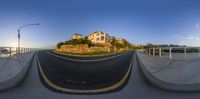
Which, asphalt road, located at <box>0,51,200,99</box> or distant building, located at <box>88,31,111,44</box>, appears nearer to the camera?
asphalt road, located at <box>0,51,200,99</box>

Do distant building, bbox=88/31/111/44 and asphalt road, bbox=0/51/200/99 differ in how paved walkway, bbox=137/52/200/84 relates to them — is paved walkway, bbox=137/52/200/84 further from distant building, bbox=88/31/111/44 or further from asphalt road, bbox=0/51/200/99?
distant building, bbox=88/31/111/44

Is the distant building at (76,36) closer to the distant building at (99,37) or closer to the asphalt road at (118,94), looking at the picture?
the distant building at (99,37)

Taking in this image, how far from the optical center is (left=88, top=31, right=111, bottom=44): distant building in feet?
50.3

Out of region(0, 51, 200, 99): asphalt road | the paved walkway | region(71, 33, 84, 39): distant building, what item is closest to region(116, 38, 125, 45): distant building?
region(71, 33, 84, 39): distant building

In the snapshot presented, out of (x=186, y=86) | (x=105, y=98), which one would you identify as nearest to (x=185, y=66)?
(x=186, y=86)

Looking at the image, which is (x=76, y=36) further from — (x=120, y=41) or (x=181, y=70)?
(x=181, y=70)

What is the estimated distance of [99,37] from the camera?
52.0ft

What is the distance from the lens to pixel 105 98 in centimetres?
1003

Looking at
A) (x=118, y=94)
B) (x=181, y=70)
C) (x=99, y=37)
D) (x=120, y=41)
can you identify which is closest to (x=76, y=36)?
(x=99, y=37)

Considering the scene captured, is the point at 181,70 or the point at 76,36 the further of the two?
the point at 76,36

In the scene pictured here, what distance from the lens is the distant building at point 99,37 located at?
15.3 metres

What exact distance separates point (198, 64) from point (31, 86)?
8.28m

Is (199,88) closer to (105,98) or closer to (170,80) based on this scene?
(170,80)

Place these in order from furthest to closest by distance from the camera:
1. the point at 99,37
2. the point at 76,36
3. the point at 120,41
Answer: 1. the point at 120,41
2. the point at 99,37
3. the point at 76,36
